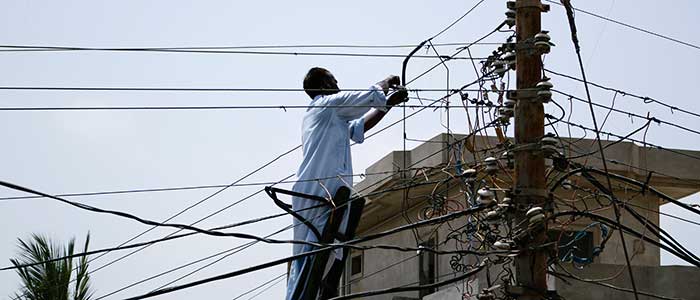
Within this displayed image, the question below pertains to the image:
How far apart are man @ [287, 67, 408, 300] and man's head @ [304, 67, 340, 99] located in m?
0.22

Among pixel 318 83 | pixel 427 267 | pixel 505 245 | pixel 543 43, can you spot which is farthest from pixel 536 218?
pixel 427 267

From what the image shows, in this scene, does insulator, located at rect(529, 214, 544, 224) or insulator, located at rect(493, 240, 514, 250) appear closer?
insulator, located at rect(529, 214, 544, 224)

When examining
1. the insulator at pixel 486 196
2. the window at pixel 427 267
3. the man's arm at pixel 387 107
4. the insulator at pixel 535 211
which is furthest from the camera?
the window at pixel 427 267

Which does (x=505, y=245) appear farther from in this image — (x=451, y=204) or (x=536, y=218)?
(x=451, y=204)

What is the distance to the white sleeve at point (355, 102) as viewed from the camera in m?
11.9

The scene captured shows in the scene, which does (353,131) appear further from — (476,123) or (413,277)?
(413,277)

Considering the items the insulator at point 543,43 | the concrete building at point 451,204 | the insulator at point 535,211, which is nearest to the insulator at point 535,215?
the insulator at point 535,211

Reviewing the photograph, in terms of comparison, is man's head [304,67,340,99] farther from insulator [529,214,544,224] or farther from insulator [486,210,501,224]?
insulator [529,214,544,224]

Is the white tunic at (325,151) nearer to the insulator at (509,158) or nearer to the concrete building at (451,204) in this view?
the insulator at (509,158)

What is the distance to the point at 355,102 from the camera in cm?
1198

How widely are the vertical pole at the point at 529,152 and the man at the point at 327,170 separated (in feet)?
3.42

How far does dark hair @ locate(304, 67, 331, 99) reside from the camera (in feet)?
41.1

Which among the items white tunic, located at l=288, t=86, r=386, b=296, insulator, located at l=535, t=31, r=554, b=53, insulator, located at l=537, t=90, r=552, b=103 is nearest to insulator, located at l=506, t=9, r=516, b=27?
insulator, located at l=535, t=31, r=554, b=53

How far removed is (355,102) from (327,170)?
63cm
